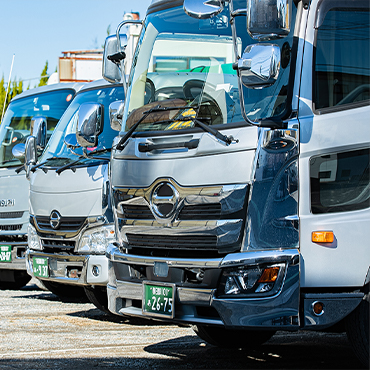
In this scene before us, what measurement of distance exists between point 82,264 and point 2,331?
1049 millimetres

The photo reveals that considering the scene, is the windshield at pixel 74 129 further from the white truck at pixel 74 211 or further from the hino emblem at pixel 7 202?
the hino emblem at pixel 7 202

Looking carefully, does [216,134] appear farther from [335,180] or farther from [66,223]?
[66,223]

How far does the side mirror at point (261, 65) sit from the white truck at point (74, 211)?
291 cm

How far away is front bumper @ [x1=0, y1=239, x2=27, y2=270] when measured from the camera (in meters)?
9.37

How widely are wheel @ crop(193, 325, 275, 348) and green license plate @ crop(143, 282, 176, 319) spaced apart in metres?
1.05

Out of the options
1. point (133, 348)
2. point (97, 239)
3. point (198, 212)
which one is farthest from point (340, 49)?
point (97, 239)

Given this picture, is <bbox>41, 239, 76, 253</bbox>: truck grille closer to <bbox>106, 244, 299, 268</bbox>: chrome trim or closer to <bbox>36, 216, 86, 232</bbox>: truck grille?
<bbox>36, 216, 86, 232</bbox>: truck grille

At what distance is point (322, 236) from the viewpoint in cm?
437

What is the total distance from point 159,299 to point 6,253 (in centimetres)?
521

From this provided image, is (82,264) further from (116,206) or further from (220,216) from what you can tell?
(220,216)

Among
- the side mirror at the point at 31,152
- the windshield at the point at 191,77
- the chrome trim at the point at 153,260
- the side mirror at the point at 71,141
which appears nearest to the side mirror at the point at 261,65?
the windshield at the point at 191,77

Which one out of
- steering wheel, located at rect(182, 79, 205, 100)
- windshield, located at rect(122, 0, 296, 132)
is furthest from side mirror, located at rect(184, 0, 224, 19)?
steering wheel, located at rect(182, 79, 205, 100)

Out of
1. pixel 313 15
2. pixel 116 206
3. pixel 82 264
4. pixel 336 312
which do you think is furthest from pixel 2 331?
pixel 313 15

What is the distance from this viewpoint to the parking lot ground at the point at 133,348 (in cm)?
550
